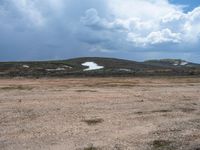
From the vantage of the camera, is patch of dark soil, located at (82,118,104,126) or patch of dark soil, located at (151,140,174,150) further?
patch of dark soil, located at (82,118,104,126)

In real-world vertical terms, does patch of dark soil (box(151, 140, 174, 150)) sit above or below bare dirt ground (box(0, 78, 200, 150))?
below

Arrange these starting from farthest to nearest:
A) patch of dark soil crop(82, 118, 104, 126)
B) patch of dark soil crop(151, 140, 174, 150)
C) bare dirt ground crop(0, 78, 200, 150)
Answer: patch of dark soil crop(82, 118, 104, 126) < bare dirt ground crop(0, 78, 200, 150) < patch of dark soil crop(151, 140, 174, 150)

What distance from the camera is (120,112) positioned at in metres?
30.1

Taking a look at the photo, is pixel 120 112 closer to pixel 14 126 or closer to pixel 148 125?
pixel 148 125

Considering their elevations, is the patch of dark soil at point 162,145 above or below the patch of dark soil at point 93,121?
below

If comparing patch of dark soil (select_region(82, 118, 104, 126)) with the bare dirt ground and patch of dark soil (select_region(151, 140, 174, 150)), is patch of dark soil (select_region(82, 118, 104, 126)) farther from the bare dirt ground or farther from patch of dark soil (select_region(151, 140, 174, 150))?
patch of dark soil (select_region(151, 140, 174, 150))

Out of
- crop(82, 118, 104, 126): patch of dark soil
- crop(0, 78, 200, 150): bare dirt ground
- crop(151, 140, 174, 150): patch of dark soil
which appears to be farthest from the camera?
crop(82, 118, 104, 126): patch of dark soil

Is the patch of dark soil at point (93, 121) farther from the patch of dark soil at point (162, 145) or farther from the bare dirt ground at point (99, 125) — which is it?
the patch of dark soil at point (162, 145)

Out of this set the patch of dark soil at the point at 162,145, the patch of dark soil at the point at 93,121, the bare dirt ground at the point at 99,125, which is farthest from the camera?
the patch of dark soil at the point at 93,121

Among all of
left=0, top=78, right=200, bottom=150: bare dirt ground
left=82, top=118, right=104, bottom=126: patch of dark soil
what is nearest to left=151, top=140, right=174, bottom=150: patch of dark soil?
left=0, top=78, right=200, bottom=150: bare dirt ground

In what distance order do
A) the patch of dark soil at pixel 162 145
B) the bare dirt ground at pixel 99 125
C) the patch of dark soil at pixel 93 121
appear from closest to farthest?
the patch of dark soil at pixel 162 145
the bare dirt ground at pixel 99 125
the patch of dark soil at pixel 93 121

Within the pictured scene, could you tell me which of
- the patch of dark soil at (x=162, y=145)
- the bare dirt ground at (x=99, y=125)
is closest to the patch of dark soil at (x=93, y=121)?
the bare dirt ground at (x=99, y=125)

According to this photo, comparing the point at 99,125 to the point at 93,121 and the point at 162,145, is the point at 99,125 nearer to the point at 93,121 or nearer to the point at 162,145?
the point at 93,121

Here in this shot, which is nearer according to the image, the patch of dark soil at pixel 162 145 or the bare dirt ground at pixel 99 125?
the patch of dark soil at pixel 162 145
